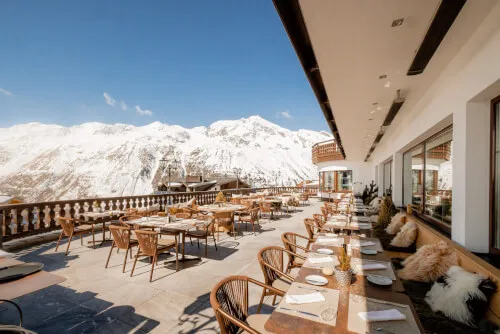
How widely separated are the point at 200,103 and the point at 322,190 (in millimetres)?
61559

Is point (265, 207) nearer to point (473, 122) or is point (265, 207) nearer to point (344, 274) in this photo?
point (473, 122)

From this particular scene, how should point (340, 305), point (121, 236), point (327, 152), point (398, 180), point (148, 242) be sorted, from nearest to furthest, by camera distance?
point (340, 305) → point (148, 242) → point (121, 236) → point (398, 180) → point (327, 152)

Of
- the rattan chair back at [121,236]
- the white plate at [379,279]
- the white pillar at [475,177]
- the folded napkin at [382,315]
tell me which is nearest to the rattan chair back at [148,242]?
the rattan chair back at [121,236]

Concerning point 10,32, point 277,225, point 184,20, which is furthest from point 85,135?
point 277,225

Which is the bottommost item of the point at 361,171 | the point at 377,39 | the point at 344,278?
the point at 344,278

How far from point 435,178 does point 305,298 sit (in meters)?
4.08

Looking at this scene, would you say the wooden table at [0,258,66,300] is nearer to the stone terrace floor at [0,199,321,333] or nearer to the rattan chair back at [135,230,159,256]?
the stone terrace floor at [0,199,321,333]

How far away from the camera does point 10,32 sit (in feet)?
89.4

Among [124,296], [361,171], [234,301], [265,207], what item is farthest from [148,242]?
[361,171]

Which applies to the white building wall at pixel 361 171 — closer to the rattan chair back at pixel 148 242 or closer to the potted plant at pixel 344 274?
the rattan chair back at pixel 148 242

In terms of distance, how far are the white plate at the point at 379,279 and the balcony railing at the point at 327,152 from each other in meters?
15.1

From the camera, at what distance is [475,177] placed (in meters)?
2.56

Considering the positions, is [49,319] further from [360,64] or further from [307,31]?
[360,64]

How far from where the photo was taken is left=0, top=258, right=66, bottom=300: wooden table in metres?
1.28
